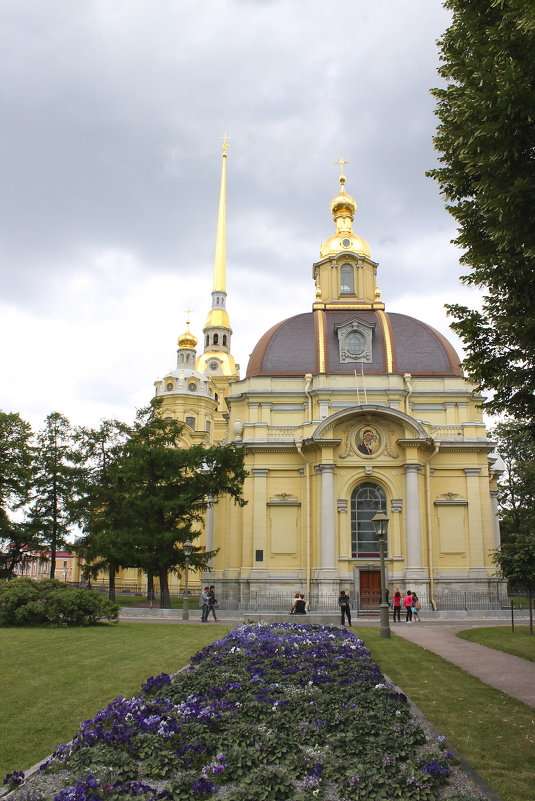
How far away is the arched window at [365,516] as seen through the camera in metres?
39.9

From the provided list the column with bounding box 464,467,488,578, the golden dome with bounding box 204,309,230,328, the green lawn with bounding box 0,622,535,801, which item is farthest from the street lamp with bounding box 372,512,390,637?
the golden dome with bounding box 204,309,230,328

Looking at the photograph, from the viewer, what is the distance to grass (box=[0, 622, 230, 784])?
8.55 m

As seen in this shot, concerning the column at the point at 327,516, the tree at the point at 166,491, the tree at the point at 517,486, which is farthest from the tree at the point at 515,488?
the tree at the point at 166,491

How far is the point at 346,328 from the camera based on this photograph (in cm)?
4500

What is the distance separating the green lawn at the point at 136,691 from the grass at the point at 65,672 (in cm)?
1

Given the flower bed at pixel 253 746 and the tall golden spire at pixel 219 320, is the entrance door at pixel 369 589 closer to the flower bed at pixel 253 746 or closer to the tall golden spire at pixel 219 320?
the flower bed at pixel 253 746

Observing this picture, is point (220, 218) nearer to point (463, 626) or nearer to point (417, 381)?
point (417, 381)

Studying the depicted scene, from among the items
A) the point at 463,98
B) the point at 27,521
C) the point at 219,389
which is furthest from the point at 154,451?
the point at 219,389

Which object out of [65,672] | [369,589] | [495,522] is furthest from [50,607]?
[495,522]

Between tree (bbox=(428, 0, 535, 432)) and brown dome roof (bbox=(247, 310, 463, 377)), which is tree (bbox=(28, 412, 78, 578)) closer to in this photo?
brown dome roof (bbox=(247, 310, 463, 377))

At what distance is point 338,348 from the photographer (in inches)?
1777

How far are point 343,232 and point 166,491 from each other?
2776 cm

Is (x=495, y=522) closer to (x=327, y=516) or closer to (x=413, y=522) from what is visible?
(x=413, y=522)

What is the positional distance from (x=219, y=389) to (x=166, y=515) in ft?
168
